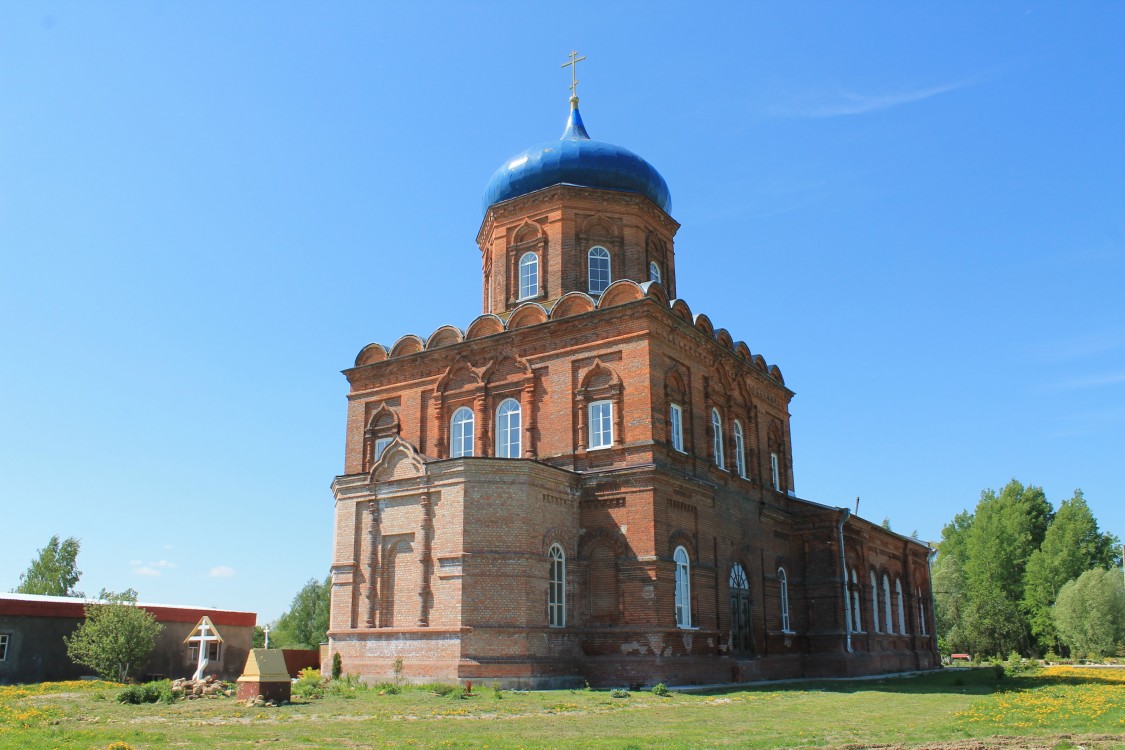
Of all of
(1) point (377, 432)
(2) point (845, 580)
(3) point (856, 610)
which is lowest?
(3) point (856, 610)

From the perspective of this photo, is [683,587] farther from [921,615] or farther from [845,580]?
[921,615]

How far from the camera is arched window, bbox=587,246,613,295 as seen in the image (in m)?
25.4

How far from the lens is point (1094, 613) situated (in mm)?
44875

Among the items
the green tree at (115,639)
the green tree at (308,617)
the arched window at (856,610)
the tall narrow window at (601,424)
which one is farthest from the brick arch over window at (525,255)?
the green tree at (308,617)

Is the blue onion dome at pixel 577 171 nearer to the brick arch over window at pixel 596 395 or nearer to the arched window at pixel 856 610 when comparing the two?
the brick arch over window at pixel 596 395

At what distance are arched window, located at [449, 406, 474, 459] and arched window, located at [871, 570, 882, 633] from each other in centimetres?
1354

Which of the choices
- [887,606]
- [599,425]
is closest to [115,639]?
[599,425]

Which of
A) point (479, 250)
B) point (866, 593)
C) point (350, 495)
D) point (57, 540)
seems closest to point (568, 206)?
point (479, 250)

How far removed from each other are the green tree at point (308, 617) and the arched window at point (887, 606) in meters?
27.5

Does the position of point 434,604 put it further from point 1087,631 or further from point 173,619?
point 1087,631

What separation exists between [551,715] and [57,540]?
136 feet

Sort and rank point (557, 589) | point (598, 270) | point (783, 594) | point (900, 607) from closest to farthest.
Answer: point (557, 589) < point (598, 270) < point (783, 594) < point (900, 607)

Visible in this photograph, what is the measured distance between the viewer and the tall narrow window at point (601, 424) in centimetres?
2177

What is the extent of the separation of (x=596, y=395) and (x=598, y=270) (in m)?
4.83
